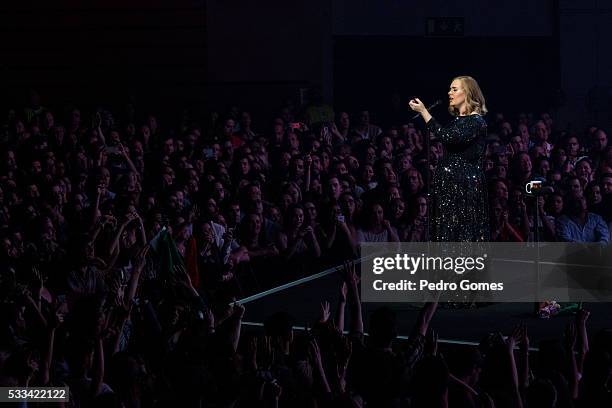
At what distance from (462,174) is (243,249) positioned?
78.3 inches

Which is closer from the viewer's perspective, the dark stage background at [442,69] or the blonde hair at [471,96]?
the blonde hair at [471,96]

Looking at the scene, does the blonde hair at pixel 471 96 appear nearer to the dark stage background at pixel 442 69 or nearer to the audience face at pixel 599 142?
the audience face at pixel 599 142

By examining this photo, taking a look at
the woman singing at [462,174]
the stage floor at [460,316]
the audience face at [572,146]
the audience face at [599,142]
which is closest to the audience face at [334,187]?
the stage floor at [460,316]

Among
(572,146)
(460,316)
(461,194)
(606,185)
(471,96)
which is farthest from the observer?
(572,146)

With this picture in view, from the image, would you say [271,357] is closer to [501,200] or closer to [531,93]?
[501,200]

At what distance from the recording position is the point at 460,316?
709cm

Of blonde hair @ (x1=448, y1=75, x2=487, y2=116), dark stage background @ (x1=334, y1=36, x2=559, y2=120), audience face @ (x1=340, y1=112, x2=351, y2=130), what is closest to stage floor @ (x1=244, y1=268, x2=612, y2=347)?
blonde hair @ (x1=448, y1=75, x2=487, y2=116)

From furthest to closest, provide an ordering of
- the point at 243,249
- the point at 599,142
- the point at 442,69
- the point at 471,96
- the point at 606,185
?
the point at 442,69 < the point at 599,142 < the point at 606,185 < the point at 243,249 < the point at 471,96

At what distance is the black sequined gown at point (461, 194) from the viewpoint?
24.2 ft

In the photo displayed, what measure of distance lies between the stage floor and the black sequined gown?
512 mm

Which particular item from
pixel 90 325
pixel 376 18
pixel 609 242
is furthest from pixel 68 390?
pixel 376 18

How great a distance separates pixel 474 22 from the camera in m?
15.8

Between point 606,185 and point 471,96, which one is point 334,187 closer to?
point 606,185

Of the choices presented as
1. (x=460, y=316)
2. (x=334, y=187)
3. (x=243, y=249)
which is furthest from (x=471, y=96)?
(x=334, y=187)
